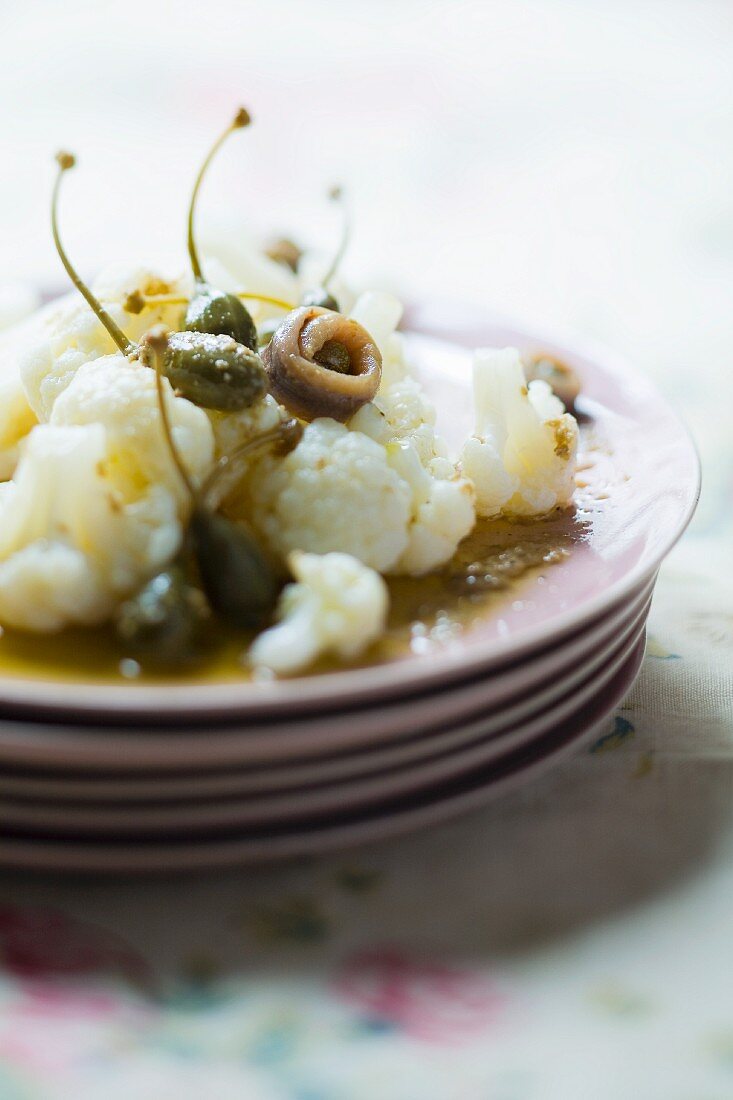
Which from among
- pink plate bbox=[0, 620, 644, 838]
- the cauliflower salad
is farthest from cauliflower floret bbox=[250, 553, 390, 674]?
pink plate bbox=[0, 620, 644, 838]

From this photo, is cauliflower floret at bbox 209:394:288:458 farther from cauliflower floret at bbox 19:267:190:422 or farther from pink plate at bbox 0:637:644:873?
pink plate at bbox 0:637:644:873

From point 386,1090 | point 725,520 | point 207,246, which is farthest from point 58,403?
point 725,520

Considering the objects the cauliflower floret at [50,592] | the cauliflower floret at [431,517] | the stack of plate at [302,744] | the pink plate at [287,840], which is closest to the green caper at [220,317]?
the cauliflower floret at [431,517]

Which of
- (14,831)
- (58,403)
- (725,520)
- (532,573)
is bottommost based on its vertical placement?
(725,520)

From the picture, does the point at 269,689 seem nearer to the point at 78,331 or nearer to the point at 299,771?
the point at 299,771

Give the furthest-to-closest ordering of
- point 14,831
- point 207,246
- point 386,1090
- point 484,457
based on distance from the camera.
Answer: point 207,246 < point 484,457 < point 14,831 < point 386,1090

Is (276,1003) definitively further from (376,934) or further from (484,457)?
(484,457)

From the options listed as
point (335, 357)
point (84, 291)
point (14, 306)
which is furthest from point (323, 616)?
point (14, 306)
